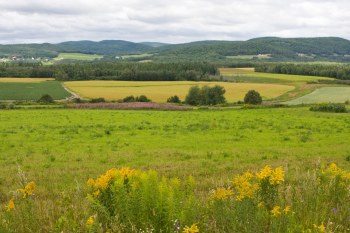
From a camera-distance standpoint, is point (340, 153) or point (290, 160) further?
point (340, 153)

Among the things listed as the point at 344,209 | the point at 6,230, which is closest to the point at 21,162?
the point at 6,230

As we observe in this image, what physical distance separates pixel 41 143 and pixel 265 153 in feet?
43.6

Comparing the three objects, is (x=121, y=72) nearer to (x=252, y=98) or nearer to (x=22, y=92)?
(x=22, y=92)

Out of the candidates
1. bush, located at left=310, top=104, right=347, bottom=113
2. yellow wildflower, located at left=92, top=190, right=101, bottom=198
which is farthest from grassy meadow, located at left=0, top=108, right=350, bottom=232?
bush, located at left=310, top=104, right=347, bottom=113

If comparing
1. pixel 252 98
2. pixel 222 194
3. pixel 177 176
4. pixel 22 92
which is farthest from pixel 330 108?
pixel 22 92

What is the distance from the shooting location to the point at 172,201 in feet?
17.1

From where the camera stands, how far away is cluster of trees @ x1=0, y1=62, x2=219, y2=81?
429ft

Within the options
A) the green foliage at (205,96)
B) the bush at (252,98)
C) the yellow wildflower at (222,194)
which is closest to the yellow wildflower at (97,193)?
the yellow wildflower at (222,194)

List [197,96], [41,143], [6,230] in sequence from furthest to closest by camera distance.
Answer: [197,96] → [41,143] → [6,230]

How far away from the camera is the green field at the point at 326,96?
247 ft

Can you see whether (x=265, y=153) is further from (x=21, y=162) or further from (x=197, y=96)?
(x=197, y=96)

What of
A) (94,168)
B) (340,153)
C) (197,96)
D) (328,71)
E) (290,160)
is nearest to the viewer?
(94,168)

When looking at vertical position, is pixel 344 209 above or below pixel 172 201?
below

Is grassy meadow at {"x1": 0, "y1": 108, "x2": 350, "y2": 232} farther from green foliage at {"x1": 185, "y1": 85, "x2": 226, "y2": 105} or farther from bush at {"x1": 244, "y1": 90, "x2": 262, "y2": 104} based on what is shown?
green foliage at {"x1": 185, "y1": 85, "x2": 226, "y2": 105}
